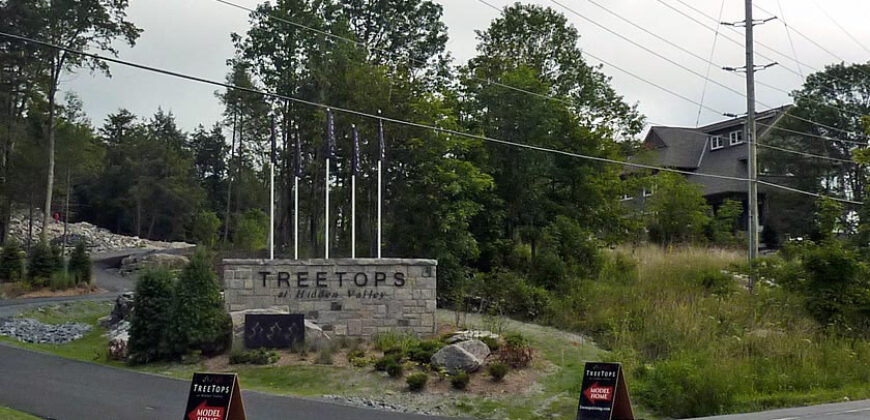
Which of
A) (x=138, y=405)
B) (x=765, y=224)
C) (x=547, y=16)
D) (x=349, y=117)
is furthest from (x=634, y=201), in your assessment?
(x=138, y=405)

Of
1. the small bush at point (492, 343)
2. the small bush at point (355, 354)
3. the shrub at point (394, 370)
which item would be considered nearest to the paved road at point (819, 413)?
the small bush at point (492, 343)

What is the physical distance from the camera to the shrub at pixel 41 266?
1342 inches

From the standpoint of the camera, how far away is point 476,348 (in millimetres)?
20156

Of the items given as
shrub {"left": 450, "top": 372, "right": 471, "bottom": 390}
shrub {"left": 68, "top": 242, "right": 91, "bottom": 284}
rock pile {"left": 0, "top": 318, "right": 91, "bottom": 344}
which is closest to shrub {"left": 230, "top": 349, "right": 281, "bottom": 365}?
shrub {"left": 450, "top": 372, "right": 471, "bottom": 390}

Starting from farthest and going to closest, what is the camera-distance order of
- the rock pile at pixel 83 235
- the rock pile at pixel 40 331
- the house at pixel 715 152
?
the rock pile at pixel 83 235, the house at pixel 715 152, the rock pile at pixel 40 331

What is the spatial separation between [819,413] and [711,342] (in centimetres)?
593

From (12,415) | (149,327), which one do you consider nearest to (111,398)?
(12,415)

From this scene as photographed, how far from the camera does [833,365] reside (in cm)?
2202

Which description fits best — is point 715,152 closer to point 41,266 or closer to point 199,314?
point 41,266

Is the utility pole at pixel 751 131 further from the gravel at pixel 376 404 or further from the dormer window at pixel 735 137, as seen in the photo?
the dormer window at pixel 735 137

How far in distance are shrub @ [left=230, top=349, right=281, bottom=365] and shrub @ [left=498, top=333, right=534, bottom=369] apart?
5.26m

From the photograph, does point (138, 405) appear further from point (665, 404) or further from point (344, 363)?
point (665, 404)

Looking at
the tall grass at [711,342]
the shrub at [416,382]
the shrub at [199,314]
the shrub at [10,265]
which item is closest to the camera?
the shrub at [416,382]

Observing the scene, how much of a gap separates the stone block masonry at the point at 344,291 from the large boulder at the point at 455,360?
338 cm
